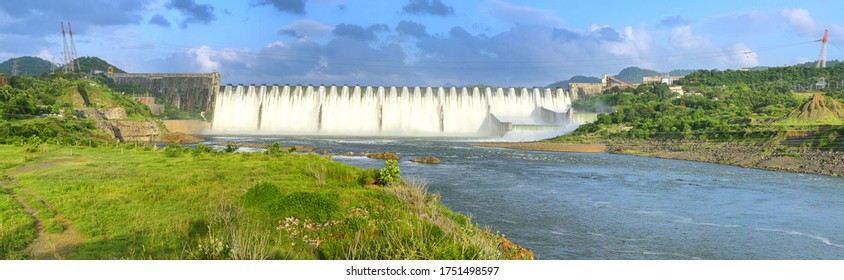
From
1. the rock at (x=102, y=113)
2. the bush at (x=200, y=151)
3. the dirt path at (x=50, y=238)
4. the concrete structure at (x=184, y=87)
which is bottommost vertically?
the dirt path at (x=50, y=238)

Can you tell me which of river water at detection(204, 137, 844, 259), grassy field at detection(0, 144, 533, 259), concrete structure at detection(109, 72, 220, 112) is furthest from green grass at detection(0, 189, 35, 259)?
concrete structure at detection(109, 72, 220, 112)

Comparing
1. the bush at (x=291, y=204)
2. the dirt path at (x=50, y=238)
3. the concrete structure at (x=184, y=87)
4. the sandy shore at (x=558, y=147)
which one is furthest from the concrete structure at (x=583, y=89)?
the dirt path at (x=50, y=238)

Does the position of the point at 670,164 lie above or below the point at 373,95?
below

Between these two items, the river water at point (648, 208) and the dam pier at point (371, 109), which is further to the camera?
the dam pier at point (371, 109)

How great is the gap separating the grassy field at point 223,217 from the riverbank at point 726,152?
1383 inches

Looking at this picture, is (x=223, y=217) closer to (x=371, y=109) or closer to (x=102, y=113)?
(x=102, y=113)

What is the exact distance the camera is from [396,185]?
2522 cm

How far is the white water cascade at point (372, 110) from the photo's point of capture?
103375mm

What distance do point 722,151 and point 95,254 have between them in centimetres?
5806

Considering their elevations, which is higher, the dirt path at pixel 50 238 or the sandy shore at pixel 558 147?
the sandy shore at pixel 558 147

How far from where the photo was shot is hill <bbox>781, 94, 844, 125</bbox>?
71.0 m

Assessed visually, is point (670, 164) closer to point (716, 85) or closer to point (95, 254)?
point (95, 254)

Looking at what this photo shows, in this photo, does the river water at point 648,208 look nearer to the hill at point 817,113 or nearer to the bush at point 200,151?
the bush at point 200,151
